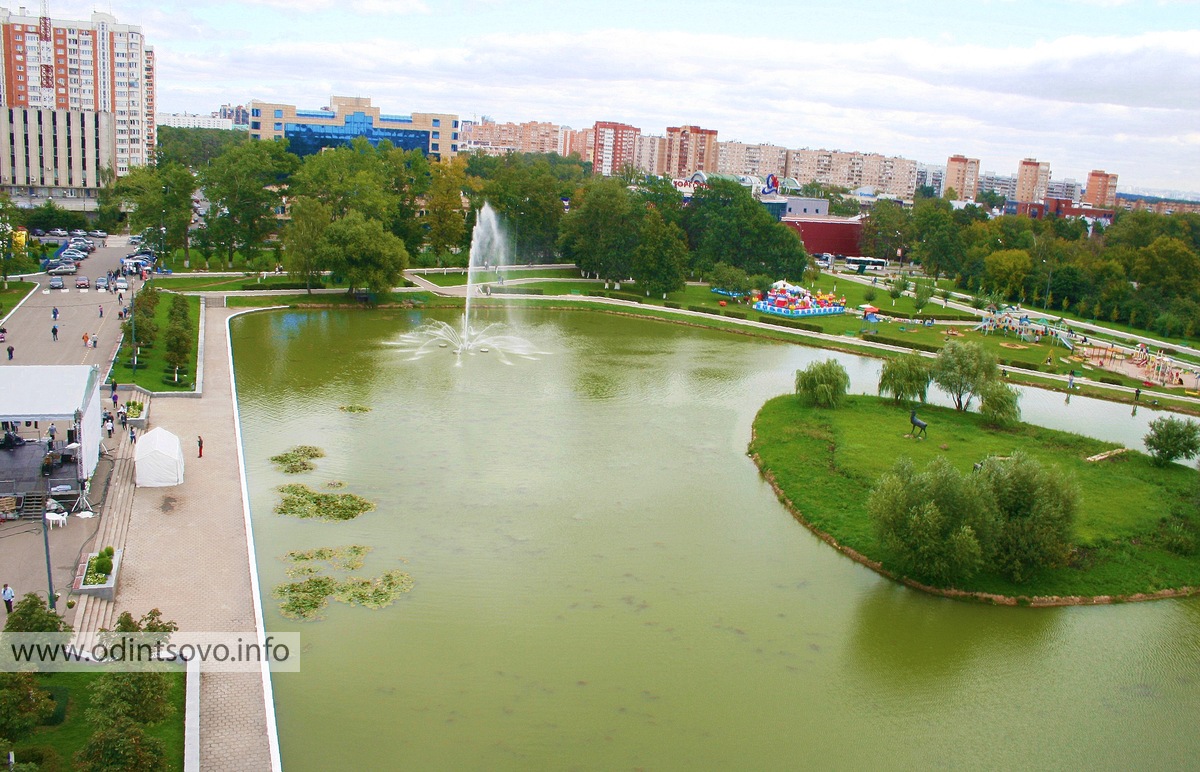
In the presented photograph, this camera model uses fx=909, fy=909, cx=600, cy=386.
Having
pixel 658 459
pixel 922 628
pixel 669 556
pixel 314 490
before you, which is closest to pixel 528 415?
pixel 658 459

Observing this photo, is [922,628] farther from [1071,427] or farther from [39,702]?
[1071,427]

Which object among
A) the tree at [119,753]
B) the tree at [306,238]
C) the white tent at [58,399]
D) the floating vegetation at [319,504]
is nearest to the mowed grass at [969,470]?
the floating vegetation at [319,504]

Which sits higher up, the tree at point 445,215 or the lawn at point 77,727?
the tree at point 445,215

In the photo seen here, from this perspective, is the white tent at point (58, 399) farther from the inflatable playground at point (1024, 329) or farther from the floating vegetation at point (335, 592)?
the inflatable playground at point (1024, 329)

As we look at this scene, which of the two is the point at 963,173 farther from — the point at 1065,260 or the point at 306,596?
the point at 306,596

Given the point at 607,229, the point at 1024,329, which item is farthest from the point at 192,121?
the point at 1024,329

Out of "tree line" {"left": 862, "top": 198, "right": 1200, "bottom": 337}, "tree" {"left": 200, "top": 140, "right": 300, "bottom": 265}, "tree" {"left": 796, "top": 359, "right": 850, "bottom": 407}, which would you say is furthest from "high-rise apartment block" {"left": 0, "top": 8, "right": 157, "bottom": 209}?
"tree line" {"left": 862, "top": 198, "right": 1200, "bottom": 337}
